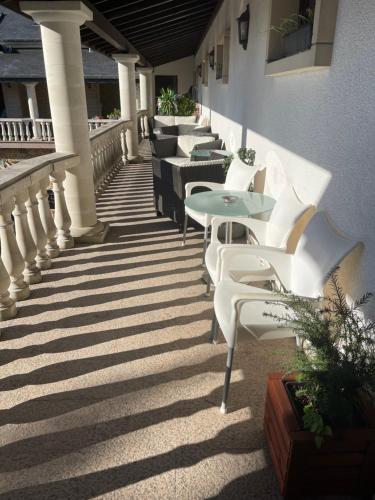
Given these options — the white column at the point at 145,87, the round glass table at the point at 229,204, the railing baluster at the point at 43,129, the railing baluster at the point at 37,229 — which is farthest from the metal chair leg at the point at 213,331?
the railing baluster at the point at 43,129

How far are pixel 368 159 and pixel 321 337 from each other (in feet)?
2.83

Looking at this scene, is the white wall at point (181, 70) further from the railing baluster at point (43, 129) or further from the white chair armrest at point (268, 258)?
the white chair armrest at point (268, 258)

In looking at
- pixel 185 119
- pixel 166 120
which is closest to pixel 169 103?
pixel 166 120

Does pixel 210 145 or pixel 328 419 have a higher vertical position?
pixel 210 145

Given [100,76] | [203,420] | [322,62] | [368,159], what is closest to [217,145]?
[322,62]

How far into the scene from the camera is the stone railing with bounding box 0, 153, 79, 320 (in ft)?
8.63

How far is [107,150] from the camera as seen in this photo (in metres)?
7.01

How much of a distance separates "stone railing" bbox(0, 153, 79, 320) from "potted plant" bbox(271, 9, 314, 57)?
7.07 feet

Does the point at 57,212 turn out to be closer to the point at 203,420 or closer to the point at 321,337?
the point at 203,420

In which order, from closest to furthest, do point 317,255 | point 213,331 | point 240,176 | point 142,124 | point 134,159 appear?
point 317,255
point 213,331
point 240,176
point 134,159
point 142,124

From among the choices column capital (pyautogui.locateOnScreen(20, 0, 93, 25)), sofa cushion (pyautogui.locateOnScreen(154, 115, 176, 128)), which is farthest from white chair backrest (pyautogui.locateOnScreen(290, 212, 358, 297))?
sofa cushion (pyautogui.locateOnScreen(154, 115, 176, 128))

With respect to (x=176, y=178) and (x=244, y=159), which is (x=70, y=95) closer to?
(x=176, y=178)

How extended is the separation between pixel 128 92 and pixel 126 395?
310 inches

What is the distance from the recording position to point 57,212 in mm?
3727
